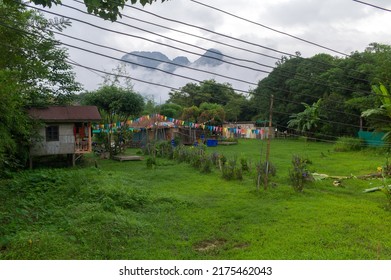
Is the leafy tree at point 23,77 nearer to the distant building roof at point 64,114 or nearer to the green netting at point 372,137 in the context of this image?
the distant building roof at point 64,114

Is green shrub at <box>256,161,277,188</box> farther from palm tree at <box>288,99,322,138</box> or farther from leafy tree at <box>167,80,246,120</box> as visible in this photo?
leafy tree at <box>167,80,246,120</box>

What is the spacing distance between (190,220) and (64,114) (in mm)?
11708

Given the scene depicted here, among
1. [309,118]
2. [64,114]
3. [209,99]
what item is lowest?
[64,114]

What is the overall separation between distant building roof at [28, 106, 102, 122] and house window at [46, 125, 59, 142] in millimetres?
496

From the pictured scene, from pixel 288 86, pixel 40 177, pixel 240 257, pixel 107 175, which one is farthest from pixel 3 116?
pixel 288 86

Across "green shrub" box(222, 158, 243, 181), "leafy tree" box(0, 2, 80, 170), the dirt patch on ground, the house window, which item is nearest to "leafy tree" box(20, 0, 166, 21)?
"leafy tree" box(0, 2, 80, 170)

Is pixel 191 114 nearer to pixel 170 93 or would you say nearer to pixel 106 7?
pixel 170 93

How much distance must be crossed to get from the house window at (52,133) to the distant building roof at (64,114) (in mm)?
496

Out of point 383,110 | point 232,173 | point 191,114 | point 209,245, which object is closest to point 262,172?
point 232,173

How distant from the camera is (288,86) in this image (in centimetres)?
3919

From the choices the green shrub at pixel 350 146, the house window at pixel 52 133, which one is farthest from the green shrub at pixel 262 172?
the green shrub at pixel 350 146

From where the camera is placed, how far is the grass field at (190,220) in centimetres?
577

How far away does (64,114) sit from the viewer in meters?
17.1

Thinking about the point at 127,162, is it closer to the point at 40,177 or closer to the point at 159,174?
the point at 159,174
